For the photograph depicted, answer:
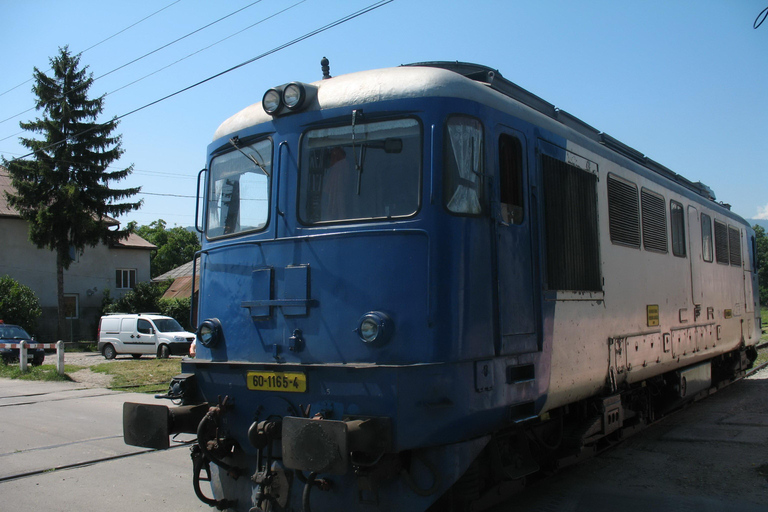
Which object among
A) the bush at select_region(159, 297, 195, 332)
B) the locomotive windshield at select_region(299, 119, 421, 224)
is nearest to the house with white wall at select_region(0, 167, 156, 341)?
the bush at select_region(159, 297, 195, 332)

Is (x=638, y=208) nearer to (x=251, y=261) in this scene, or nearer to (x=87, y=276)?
(x=251, y=261)

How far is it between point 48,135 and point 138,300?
9454 mm

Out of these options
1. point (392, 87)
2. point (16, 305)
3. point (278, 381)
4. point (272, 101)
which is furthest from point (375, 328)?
point (16, 305)

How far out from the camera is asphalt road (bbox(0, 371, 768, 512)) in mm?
5734

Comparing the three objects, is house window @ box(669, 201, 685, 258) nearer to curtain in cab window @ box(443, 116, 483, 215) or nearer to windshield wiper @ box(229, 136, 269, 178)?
curtain in cab window @ box(443, 116, 483, 215)

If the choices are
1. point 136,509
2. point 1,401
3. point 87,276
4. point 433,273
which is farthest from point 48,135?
point 433,273

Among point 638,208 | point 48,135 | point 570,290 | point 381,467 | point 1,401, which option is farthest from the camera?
point 48,135

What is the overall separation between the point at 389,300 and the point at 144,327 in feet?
72.1

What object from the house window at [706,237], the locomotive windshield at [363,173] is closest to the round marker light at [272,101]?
the locomotive windshield at [363,173]

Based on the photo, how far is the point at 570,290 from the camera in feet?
18.2

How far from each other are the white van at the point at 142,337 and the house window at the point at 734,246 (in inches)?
692

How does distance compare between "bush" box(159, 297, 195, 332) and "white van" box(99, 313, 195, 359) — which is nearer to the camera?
"white van" box(99, 313, 195, 359)

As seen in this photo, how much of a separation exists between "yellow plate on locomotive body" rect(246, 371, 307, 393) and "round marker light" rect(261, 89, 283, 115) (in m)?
1.94

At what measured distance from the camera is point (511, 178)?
196 inches
